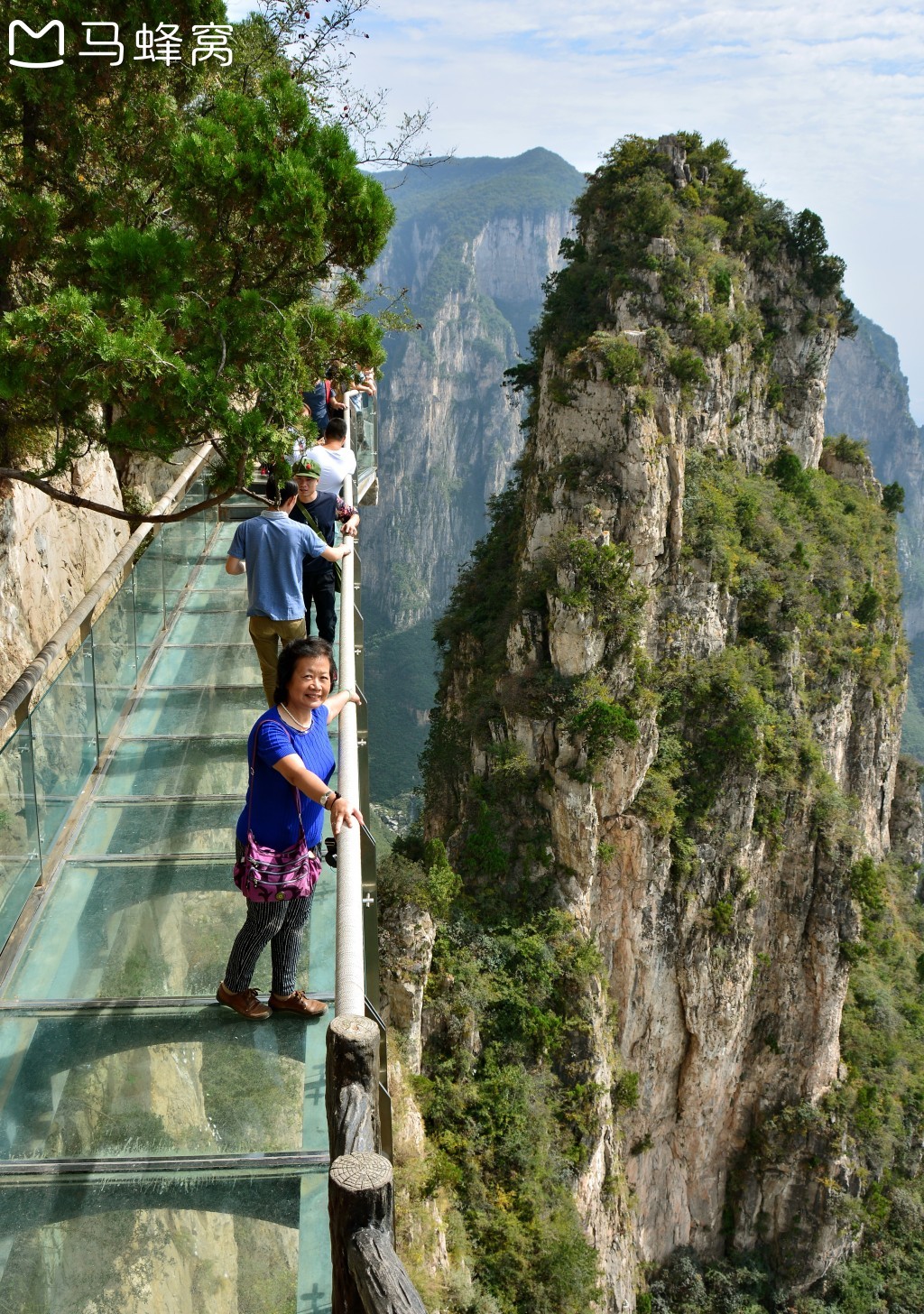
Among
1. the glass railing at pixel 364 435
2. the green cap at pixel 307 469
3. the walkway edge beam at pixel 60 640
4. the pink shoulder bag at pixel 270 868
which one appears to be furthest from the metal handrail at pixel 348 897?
the glass railing at pixel 364 435

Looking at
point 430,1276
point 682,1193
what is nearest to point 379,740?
point 682,1193

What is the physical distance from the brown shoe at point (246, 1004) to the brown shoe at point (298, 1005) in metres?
0.05

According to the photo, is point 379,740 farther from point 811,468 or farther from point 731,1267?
point 731,1267

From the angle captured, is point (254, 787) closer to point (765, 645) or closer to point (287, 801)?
point (287, 801)

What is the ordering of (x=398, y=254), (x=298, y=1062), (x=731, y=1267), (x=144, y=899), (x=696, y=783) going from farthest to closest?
(x=398, y=254) → (x=731, y=1267) → (x=696, y=783) → (x=144, y=899) → (x=298, y=1062)

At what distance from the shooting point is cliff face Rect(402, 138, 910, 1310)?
21000 mm

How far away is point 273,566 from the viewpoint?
5676mm

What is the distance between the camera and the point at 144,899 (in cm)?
475

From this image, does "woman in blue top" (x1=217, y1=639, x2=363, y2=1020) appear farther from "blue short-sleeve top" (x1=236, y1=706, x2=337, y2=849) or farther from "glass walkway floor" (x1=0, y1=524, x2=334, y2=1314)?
"glass walkway floor" (x1=0, y1=524, x2=334, y2=1314)

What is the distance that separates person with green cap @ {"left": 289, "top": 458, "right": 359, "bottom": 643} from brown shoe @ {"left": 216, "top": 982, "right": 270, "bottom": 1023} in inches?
110

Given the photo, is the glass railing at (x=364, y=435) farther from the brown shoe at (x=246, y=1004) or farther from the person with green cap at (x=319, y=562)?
the brown shoe at (x=246, y=1004)

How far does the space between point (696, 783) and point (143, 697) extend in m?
18.2

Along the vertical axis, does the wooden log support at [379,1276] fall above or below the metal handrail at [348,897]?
below

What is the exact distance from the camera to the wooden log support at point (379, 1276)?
241 cm
